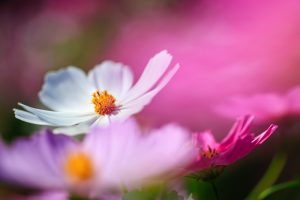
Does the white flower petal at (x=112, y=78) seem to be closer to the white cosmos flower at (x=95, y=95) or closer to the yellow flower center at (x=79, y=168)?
the white cosmos flower at (x=95, y=95)

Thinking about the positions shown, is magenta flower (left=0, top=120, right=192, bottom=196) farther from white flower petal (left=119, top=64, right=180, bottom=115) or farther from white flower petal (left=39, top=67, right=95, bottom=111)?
white flower petal (left=39, top=67, right=95, bottom=111)

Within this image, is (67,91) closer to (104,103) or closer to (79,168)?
(104,103)

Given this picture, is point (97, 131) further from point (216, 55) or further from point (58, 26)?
point (58, 26)

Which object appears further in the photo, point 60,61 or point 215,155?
point 60,61

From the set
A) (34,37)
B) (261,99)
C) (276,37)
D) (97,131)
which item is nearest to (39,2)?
(34,37)

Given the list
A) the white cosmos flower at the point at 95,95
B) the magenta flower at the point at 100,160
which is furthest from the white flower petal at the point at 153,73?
the magenta flower at the point at 100,160
